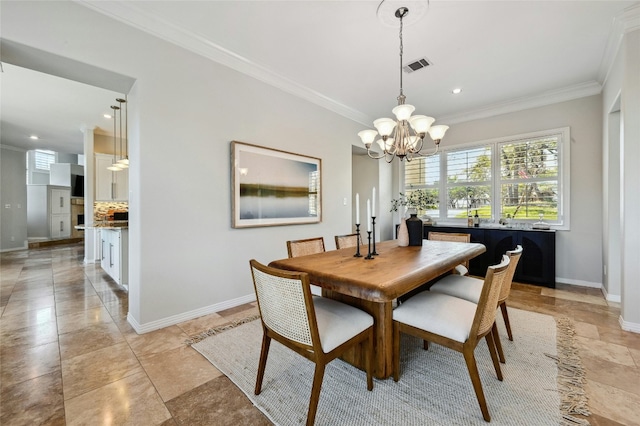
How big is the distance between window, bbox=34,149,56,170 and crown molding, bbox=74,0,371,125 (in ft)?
29.6

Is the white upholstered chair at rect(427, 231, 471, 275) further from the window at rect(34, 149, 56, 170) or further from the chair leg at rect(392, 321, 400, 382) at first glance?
the window at rect(34, 149, 56, 170)

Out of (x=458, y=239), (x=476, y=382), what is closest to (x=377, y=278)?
(x=476, y=382)

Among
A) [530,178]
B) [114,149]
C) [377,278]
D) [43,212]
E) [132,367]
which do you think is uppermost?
[114,149]

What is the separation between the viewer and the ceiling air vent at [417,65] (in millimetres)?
2934

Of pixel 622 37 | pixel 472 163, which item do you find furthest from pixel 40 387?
pixel 472 163

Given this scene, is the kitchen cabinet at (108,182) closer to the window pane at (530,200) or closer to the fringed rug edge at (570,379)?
the fringed rug edge at (570,379)

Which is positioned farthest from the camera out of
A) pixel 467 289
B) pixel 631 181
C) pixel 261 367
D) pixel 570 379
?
pixel 631 181

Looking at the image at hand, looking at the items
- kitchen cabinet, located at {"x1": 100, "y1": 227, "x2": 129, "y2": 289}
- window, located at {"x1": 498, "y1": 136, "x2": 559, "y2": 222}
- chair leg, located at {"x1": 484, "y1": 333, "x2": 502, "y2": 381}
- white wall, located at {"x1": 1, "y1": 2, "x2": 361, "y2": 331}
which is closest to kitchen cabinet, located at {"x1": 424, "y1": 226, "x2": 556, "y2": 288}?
window, located at {"x1": 498, "y1": 136, "x2": 559, "y2": 222}

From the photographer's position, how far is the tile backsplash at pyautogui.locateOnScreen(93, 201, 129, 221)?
5537mm

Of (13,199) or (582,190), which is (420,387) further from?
(13,199)

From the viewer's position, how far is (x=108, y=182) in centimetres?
568

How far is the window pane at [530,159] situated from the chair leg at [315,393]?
175 inches

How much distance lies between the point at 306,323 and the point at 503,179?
441cm

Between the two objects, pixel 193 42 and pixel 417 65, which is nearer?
pixel 193 42
